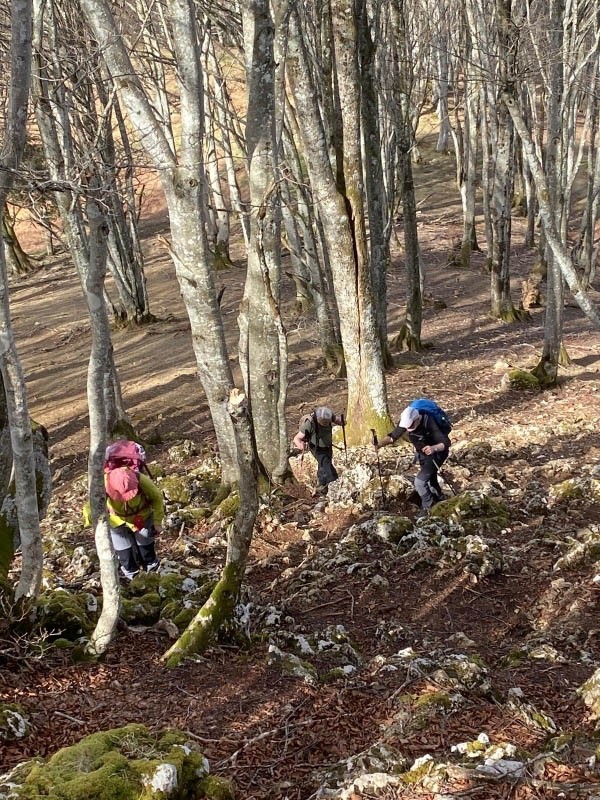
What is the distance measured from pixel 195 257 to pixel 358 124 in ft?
11.1

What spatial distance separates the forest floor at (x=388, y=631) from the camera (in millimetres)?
3732

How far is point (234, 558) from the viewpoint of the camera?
4.84 m

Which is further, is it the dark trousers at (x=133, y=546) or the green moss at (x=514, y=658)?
the dark trousers at (x=133, y=546)

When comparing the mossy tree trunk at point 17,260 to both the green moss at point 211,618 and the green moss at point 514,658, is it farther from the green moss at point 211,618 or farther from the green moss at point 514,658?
the green moss at point 514,658

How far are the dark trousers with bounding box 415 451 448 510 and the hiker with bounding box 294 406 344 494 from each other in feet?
4.29

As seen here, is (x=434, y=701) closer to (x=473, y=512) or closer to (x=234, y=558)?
(x=234, y=558)

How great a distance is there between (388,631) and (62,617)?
2.52 meters

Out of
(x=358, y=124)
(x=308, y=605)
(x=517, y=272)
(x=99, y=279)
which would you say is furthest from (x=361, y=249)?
(x=517, y=272)

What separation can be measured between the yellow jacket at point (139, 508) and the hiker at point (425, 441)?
262 centimetres

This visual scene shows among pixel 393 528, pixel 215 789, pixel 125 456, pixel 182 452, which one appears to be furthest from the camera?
pixel 182 452

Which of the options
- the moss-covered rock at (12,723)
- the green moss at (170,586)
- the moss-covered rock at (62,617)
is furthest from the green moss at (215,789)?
the green moss at (170,586)

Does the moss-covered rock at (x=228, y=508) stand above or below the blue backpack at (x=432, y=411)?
→ below

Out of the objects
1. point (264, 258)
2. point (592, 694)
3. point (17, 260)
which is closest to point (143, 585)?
point (592, 694)

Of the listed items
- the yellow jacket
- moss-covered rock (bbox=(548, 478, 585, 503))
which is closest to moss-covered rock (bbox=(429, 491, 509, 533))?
moss-covered rock (bbox=(548, 478, 585, 503))
